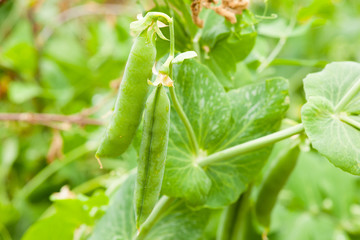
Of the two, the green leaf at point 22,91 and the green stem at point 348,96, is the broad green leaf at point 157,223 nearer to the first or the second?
the green stem at point 348,96

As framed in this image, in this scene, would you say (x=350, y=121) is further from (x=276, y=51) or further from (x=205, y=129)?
(x=276, y=51)

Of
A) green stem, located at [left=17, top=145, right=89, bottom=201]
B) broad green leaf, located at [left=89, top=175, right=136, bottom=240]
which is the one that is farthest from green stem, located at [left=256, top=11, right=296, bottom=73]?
green stem, located at [left=17, top=145, right=89, bottom=201]

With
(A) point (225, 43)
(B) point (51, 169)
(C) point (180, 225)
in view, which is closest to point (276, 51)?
(A) point (225, 43)

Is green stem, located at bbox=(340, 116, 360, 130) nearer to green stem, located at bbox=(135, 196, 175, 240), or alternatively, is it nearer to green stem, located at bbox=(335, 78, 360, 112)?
green stem, located at bbox=(335, 78, 360, 112)

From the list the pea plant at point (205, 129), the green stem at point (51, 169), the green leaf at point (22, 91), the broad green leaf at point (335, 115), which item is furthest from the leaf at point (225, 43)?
the green leaf at point (22, 91)

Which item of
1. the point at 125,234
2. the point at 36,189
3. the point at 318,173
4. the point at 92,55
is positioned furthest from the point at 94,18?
the point at 125,234
